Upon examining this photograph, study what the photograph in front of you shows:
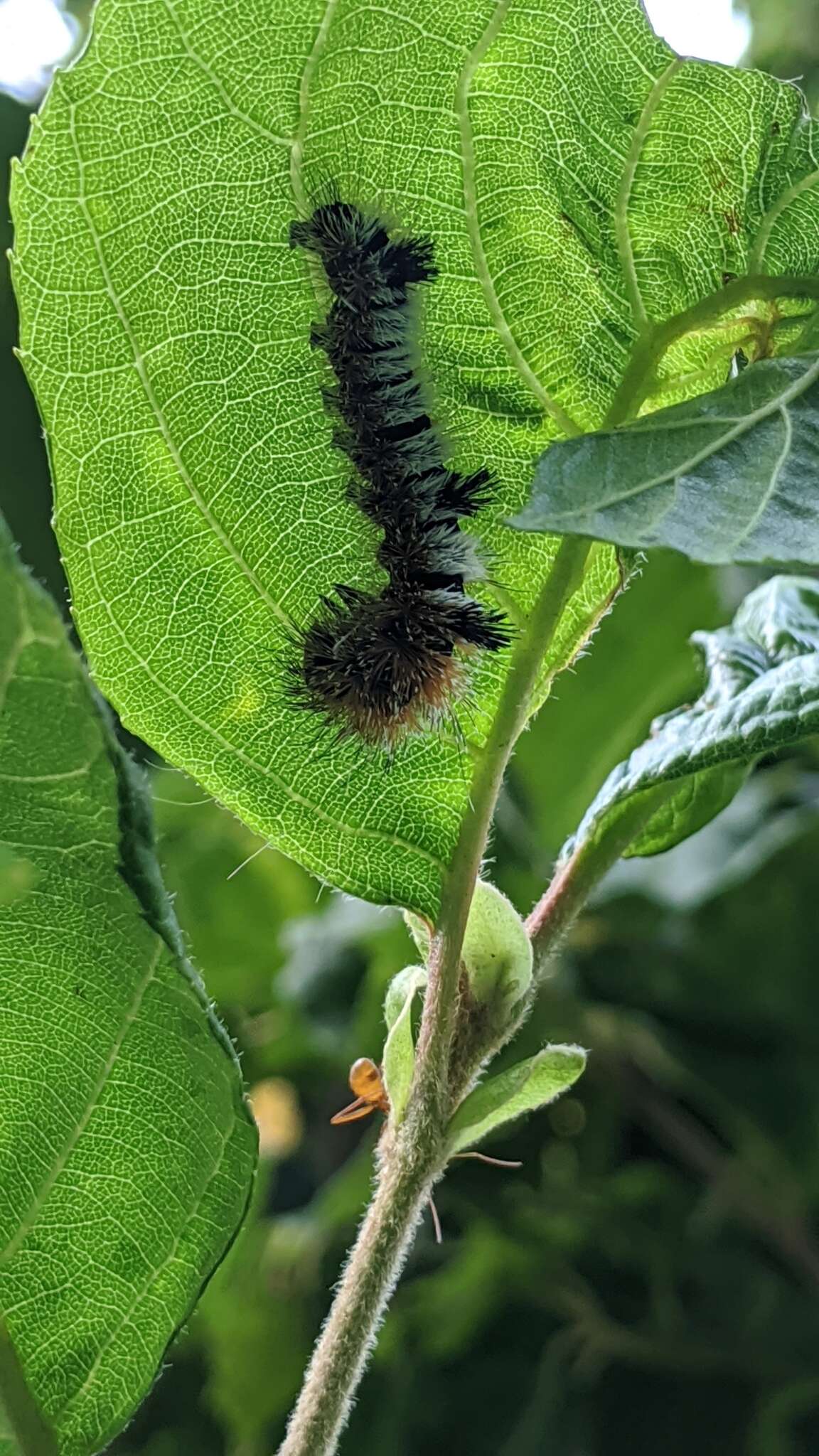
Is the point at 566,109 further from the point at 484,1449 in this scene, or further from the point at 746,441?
the point at 484,1449

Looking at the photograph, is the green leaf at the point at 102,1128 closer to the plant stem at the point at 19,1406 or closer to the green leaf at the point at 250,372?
the plant stem at the point at 19,1406

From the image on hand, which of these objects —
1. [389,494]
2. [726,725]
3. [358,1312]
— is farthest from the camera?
[389,494]

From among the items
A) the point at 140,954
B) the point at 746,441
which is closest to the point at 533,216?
the point at 746,441

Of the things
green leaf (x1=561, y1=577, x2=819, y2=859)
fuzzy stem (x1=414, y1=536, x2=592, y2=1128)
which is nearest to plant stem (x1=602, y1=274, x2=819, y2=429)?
fuzzy stem (x1=414, y1=536, x2=592, y2=1128)

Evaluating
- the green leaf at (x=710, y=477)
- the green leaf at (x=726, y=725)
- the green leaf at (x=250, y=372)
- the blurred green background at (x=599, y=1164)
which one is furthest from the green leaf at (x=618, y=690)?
the green leaf at (x=710, y=477)

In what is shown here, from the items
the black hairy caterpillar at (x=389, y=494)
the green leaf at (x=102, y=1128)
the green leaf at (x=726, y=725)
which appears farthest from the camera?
the black hairy caterpillar at (x=389, y=494)

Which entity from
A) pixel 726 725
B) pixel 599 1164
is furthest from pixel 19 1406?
pixel 599 1164

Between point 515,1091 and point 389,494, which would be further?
point 389,494

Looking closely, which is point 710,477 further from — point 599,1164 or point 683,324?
point 599,1164
